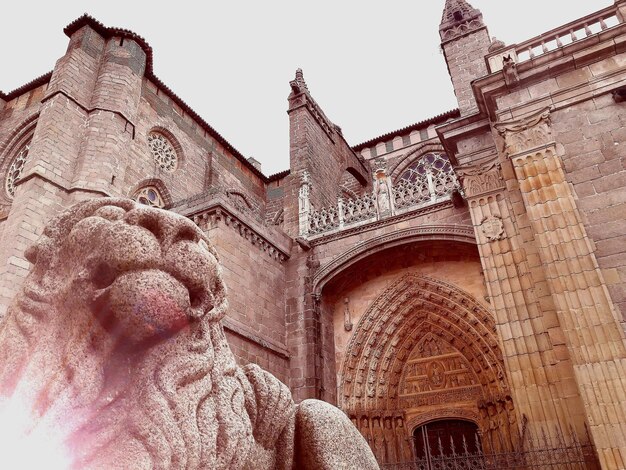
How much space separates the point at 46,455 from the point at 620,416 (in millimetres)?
4262

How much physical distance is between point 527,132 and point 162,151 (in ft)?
33.9

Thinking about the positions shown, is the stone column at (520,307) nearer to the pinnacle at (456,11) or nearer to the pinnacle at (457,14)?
the pinnacle at (457,14)

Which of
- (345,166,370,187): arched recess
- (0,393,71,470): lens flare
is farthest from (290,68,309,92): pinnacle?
(0,393,71,470): lens flare

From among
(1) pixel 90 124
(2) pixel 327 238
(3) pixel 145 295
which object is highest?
(1) pixel 90 124

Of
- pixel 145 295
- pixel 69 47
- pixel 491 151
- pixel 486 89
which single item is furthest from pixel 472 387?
pixel 69 47

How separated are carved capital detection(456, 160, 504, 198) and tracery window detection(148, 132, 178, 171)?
913 cm

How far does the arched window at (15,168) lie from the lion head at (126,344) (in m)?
13.0

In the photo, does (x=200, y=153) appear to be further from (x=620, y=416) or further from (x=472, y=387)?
(x=620, y=416)

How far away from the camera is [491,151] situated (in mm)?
6492

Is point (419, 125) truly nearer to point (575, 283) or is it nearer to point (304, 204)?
point (304, 204)

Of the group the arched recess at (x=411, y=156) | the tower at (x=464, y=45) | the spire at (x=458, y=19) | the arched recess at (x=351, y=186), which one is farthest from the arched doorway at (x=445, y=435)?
the spire at (x=458, y=19)

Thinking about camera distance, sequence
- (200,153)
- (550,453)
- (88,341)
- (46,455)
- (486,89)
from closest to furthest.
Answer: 1. (46,455)
2. (88,341)
3. (550,453)
4. (486,89)
5. (200,153)

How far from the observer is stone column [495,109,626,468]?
3.95m

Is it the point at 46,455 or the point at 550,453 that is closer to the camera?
the point at 46,455
